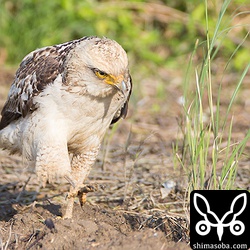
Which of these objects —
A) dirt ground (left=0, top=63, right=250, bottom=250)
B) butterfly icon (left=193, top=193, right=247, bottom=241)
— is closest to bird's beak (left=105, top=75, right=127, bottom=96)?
dirt ground (left=0, top=63, right=250, bottom=250)

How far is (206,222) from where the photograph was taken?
3.69m

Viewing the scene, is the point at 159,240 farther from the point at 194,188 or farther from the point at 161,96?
the point at 161,96

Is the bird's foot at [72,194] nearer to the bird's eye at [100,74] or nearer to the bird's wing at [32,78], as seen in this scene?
the bird's wing at [32,78]

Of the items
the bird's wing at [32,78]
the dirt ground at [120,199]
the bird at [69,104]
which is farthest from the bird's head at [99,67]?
the dirt ground at [120,199]

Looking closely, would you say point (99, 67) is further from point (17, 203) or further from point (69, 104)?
point (17, 203)

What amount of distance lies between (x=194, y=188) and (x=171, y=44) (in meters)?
6.76

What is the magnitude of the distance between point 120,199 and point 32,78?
4.40 ft

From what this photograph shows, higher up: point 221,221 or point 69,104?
point 69,104

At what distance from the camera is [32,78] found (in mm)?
4883

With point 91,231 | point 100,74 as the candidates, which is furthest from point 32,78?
point 91,231

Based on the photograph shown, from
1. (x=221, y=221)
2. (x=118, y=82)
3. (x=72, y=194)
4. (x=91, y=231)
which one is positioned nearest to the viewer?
(x=221, y=221)

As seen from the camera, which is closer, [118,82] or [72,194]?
[118,82]

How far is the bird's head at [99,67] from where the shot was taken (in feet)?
13.7

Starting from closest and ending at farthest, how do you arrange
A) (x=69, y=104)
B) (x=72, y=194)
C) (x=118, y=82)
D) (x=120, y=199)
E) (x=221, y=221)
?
(x=221, y=221) < (x=118, y=82) < (x=69, y=104) < (x=72, y=194) < (x=120, y=199)
